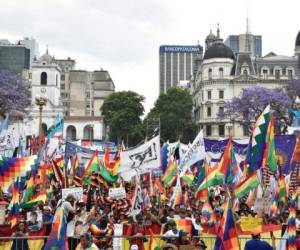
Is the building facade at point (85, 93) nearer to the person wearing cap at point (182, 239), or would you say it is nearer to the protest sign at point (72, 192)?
the protest sign at point (72, 192)

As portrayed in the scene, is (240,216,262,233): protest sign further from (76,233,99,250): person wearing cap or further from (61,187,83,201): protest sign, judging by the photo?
(61,187,83,201): protest sign

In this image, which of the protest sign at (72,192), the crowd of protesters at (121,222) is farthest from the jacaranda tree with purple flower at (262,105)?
the protest sign at (72,192)

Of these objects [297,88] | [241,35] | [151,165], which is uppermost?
[241,35]

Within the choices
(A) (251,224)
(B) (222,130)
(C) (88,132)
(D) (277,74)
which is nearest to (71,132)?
(C) (88,132)

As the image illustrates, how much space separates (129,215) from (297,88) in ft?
178

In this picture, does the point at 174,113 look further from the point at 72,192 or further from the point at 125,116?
the point at 72,192

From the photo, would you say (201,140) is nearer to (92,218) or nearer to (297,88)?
(92,218)

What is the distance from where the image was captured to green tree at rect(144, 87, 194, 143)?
291 feet

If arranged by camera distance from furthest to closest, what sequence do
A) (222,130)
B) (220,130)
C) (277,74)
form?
(277,74), (220,130), (222,130)

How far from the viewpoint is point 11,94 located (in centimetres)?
5950

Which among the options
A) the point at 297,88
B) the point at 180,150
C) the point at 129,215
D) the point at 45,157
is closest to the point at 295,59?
the point at 297,88

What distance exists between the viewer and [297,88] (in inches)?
2618

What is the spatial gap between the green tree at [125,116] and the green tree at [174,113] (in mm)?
2288

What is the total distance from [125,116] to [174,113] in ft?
22.7
